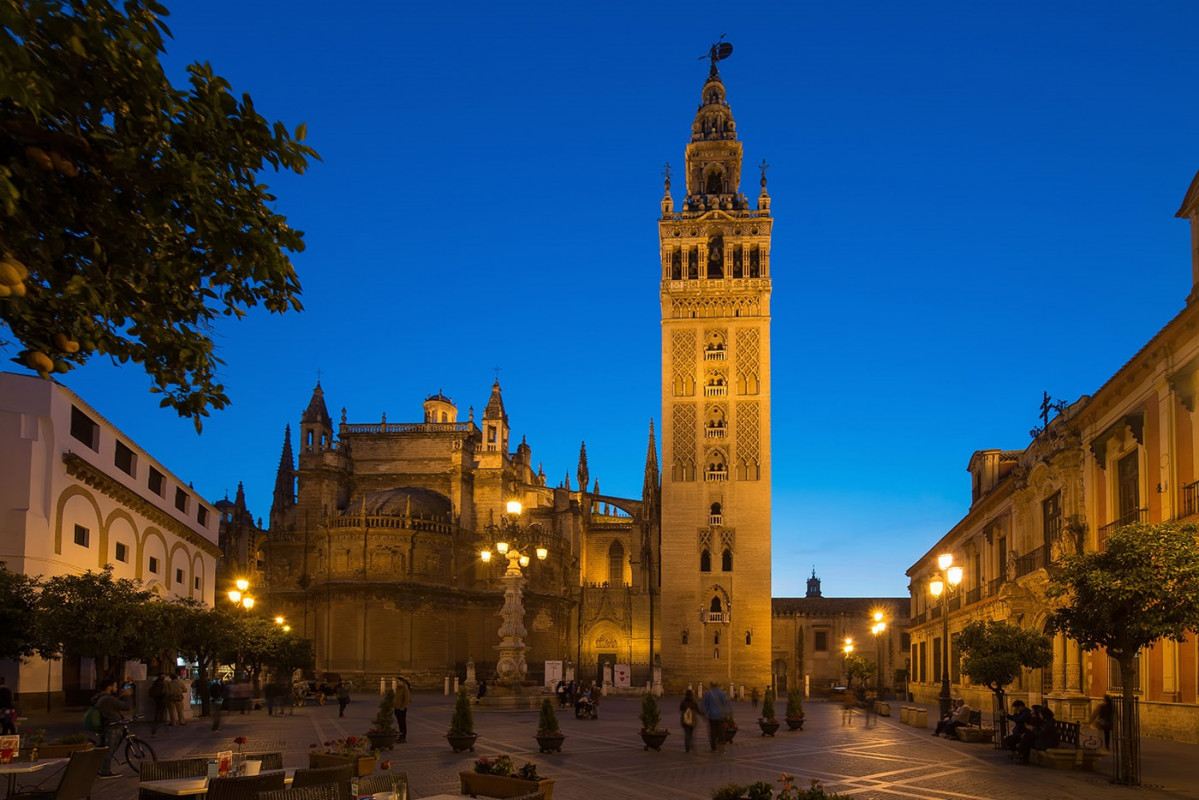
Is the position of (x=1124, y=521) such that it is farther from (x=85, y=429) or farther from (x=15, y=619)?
(x=85, y=429)

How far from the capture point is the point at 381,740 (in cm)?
2072

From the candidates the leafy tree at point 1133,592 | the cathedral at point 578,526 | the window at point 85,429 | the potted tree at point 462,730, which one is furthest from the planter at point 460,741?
the cathedral at point 578,526

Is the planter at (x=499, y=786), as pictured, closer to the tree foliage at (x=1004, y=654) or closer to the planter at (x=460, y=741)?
the planter at (x=460, y=741)

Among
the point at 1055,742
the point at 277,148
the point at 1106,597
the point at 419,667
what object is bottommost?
the point at 419,667

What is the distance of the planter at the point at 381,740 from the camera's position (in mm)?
20562

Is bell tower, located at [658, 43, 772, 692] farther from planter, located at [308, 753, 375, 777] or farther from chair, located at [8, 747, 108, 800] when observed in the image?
chair, located at [8, 747, 108, 800]

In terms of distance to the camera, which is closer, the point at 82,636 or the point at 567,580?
the point at 82,636

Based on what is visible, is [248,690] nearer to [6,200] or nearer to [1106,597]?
[1106,597]

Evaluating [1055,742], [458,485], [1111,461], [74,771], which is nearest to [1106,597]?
[1055,742]

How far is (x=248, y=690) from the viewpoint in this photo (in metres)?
35.6

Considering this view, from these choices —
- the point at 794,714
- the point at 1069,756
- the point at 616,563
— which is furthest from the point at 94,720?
the point at 616,563

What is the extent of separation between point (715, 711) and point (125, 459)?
25.5 m

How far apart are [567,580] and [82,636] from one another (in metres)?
45.7

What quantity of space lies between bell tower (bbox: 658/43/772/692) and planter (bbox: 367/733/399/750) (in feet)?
134
